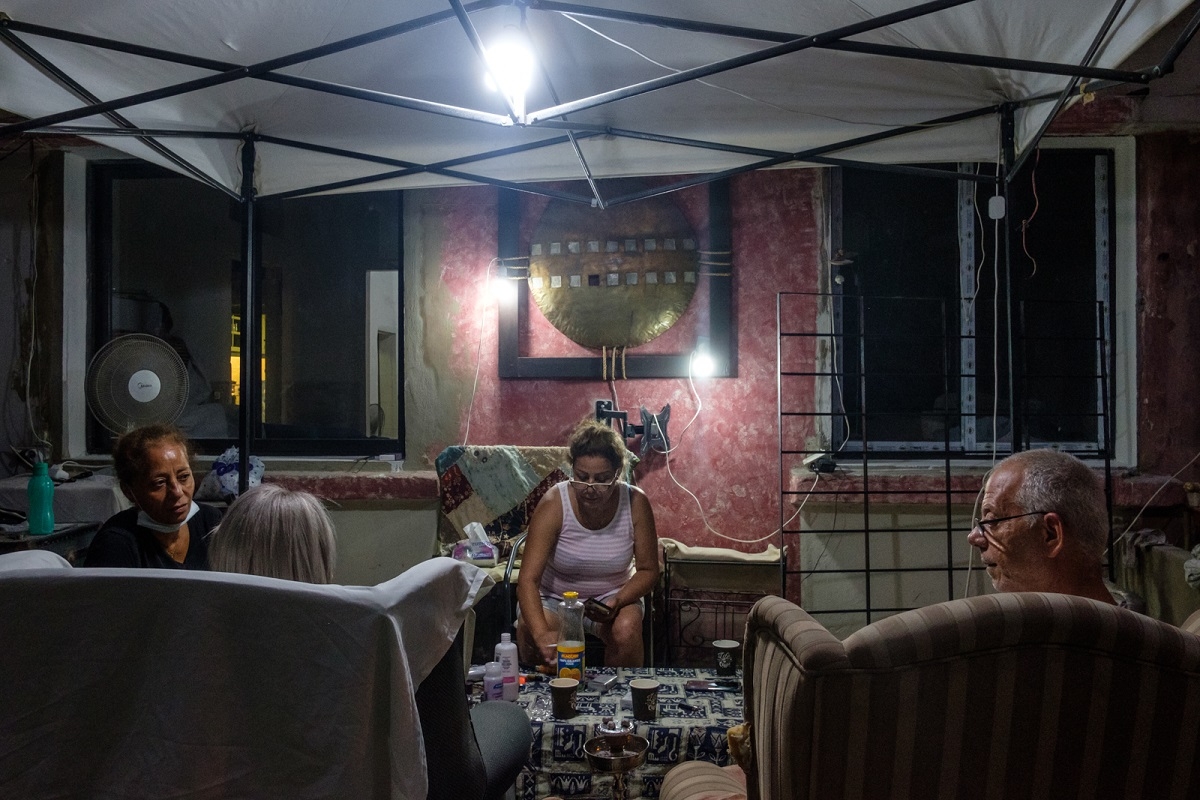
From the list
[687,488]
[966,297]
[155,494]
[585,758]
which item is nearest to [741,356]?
[687,488]

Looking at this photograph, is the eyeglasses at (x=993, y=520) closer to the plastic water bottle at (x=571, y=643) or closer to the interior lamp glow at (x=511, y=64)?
the plastic water bottle at (x=571, y=643)

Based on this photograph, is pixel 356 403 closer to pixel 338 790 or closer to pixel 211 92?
pixel 211 92

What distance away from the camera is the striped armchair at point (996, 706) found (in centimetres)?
104

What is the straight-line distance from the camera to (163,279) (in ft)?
15.7

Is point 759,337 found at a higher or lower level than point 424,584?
higher

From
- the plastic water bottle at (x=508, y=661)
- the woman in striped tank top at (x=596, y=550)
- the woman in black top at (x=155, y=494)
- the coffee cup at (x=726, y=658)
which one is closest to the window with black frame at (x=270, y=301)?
the woman in striped tank top at (x=596, y=550)

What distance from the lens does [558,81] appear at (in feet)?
8.38

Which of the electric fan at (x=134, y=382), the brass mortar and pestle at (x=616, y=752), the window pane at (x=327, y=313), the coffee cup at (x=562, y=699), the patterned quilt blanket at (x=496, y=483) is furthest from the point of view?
the window pane at (x=327, y=313)

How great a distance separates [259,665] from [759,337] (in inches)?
136

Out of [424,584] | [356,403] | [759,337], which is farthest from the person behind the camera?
[356,403]

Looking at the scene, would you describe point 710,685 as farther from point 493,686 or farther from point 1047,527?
point 1047,527

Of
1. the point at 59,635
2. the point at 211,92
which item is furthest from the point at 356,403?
the point at 59,635

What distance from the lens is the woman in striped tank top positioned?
3.20 m

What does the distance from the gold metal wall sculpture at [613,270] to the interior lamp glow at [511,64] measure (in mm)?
2062
